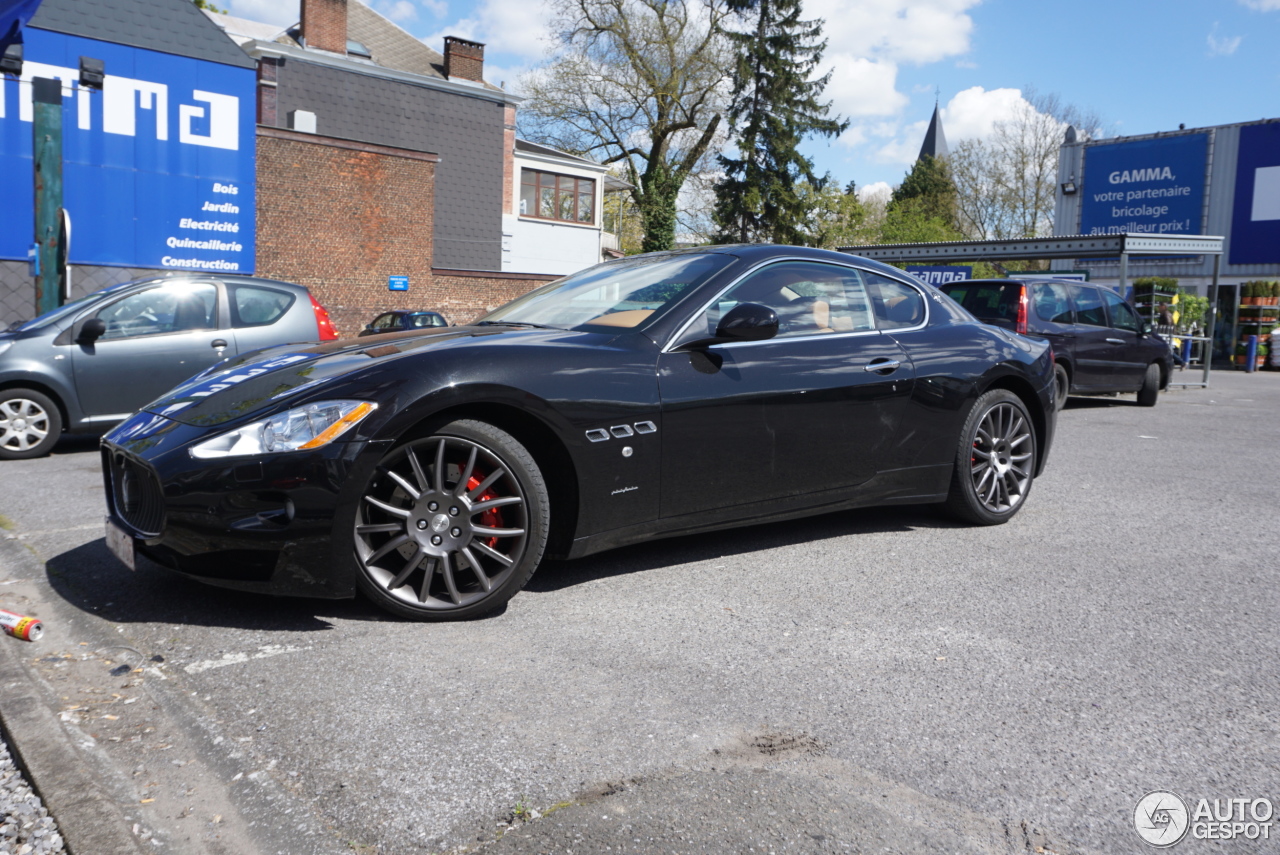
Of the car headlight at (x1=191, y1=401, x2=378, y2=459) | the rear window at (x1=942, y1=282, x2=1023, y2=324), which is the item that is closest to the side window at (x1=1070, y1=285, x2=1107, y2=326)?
the rear window at (x1=942, y1=282, x2=1023, y2=324)

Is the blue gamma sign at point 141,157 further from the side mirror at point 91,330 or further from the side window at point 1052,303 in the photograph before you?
the side window at point 1052,303

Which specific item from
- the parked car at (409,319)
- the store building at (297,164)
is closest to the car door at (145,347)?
the store building at (297,164)

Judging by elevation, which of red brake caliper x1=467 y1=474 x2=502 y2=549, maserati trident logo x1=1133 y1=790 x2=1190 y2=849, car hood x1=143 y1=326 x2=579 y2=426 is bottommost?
maserati trident logo x1=1133 y1=790 x2=1190 y2=849

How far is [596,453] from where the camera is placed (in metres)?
3.73

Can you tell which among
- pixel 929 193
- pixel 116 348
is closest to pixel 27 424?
pixel 116 348

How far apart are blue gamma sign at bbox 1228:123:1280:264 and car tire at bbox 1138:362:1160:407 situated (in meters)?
24.0

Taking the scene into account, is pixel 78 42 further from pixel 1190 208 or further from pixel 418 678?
pixel 1190 208

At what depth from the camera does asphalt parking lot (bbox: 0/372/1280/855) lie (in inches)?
86.8

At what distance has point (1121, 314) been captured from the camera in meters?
13.1

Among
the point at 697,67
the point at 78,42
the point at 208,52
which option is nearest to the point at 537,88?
the point at 697,67

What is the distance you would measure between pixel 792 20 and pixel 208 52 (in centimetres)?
2803

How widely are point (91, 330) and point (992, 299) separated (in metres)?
9.49

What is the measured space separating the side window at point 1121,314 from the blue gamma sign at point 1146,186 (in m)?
24.6

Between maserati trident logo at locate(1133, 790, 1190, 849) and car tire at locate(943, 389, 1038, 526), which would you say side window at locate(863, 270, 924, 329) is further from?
maserati trident logo at locate(1133, 790, 1190, 849)
